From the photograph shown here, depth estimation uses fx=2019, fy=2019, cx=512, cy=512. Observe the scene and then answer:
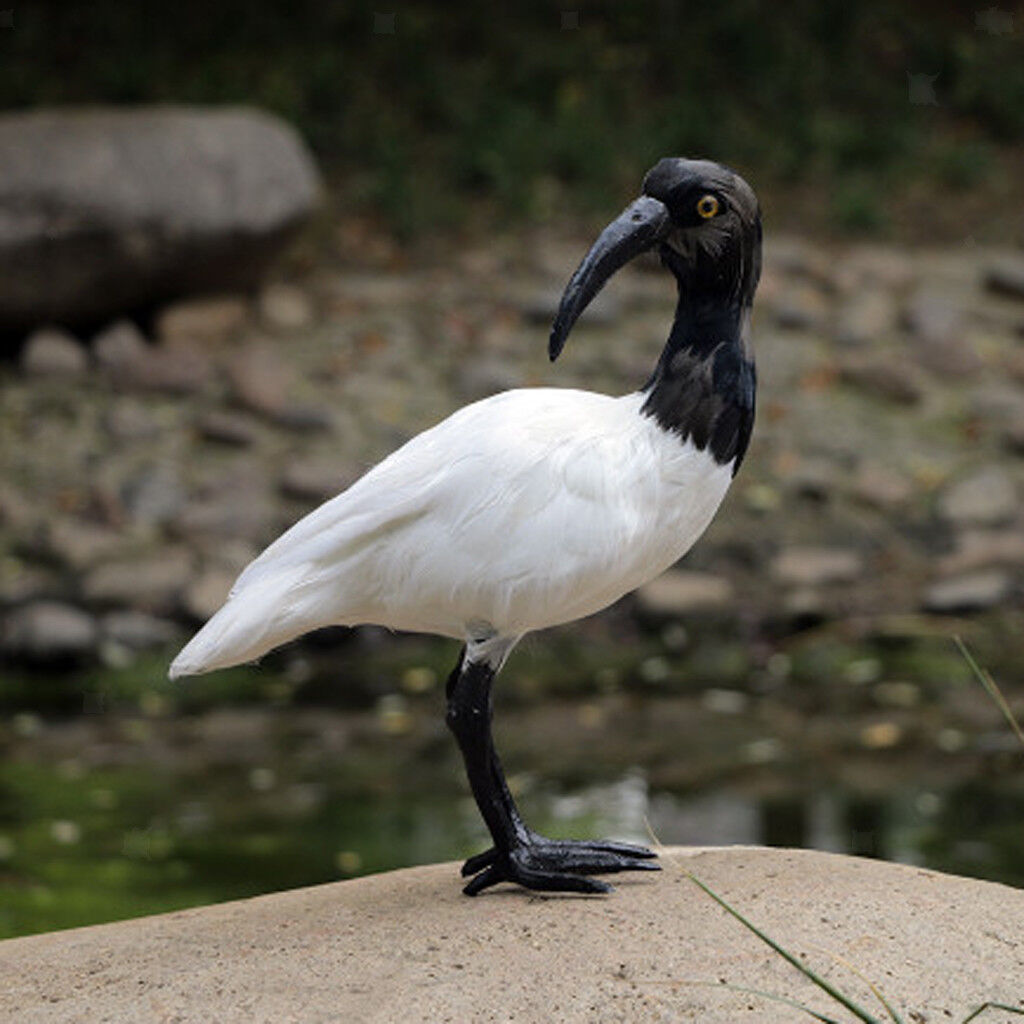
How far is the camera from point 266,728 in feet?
23.4

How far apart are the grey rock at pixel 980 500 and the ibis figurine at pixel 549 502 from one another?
5252 mm

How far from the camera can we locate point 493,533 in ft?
11.5

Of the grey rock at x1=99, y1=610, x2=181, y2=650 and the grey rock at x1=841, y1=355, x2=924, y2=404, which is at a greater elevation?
the grey rock at x1=841, y1=355, x2=924, y2=404

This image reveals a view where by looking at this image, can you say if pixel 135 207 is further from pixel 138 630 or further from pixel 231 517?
pixel 138 630

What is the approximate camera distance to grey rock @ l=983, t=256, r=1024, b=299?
10.5 meters

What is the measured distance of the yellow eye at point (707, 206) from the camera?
11.5ft

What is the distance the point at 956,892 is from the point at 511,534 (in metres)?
1.08

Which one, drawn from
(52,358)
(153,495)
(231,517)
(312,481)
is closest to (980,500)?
(312,481)

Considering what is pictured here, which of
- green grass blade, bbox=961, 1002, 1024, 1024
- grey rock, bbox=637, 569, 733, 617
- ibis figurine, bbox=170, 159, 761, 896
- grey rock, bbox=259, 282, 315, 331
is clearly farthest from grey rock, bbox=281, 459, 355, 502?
green grass blade, bbox=961, 1002, 1024, 1024

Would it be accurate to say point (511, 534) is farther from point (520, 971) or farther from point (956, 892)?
point (956, 892)

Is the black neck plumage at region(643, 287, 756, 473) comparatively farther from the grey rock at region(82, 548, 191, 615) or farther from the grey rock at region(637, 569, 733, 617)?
the grey rock at region(82, 548, 191, 615)

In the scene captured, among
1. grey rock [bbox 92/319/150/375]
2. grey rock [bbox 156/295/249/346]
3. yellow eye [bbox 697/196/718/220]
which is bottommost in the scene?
grey rock [bbox 92/319/150/375]

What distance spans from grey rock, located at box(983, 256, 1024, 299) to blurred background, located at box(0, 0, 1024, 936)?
0.02 meters

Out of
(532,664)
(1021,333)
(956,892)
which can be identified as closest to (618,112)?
(1021,333)
